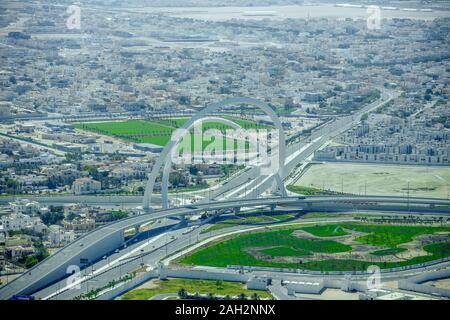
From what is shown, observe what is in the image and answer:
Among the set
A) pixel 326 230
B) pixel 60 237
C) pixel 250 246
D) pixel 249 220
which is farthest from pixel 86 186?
pixel 250 246

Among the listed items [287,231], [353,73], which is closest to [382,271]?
[287,231]

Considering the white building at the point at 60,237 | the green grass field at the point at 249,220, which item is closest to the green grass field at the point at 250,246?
the green grass field at the point at 249,220

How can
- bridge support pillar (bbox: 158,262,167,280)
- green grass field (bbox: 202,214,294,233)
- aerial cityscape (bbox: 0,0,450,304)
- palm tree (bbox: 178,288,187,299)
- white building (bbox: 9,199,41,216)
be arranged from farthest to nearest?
white building (bbox: 9,199,41,216), green grass field (bbox: 202,214,294,233), aerial cityscape (bbox: 0,0,450,304), bridge support pillar (bbox: 158,262,167,280), palm tree (bbox: 178,288,187,299)

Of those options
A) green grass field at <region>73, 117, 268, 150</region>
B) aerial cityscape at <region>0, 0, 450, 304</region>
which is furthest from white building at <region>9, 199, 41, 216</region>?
green grass field at <region>73, 117, 268, 150</region>

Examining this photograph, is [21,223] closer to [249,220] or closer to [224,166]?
[249,220]

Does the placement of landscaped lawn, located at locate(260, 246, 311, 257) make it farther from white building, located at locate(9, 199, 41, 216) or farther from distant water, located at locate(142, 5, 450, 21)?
distant water, located at locate(142, 5, 450, 21)
